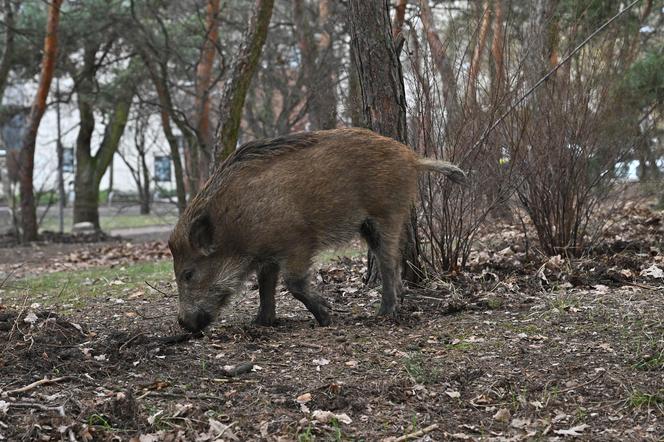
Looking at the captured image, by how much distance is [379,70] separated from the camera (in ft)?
A: 23.4

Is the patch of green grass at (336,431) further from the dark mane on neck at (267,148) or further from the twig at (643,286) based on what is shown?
the twig at (643,286)

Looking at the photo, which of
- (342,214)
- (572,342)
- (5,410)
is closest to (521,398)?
(572,342)

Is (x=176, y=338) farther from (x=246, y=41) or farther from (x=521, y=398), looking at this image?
(x=246, y=41)

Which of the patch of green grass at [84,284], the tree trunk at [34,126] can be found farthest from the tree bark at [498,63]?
the tree trunk at [34,126]

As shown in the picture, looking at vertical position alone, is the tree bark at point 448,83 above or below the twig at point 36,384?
above

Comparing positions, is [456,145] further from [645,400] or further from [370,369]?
[645,400]

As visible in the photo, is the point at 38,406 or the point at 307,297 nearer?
the point at 38,406

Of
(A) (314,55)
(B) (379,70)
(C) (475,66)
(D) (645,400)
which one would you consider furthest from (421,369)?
(A) (314,55)

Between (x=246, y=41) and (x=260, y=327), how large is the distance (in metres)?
6.09

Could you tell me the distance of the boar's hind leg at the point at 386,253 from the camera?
6.41m

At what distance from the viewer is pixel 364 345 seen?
5.40m

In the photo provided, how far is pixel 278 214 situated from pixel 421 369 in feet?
5.77

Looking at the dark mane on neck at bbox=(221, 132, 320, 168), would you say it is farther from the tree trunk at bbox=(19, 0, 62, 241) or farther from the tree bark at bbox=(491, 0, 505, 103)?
the tree trunk at bbox=(19, 0, 62, 241)

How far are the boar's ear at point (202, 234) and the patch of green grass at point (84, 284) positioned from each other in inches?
88.2
